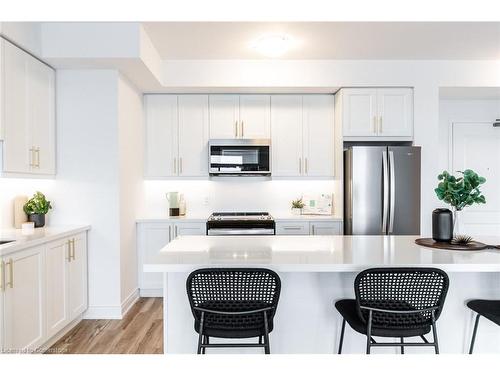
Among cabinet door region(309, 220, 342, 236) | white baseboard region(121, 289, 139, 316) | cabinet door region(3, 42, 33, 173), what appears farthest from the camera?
cabinet door region(309, 220, 342, 236)

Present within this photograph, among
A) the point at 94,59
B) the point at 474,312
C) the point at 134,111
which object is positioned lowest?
the point at 474,312

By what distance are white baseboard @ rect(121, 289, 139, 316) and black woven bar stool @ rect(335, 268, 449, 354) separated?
2.52m

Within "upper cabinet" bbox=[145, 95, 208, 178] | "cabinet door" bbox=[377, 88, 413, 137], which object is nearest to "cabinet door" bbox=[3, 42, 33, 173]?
"upper cabinet" bbox=[145, 95, 208, 178]

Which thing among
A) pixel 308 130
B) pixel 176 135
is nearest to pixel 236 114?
pixel 176 135

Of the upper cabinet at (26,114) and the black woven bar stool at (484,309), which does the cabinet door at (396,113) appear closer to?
the black woven bar stool at (484,309)

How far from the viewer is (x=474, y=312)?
2.10 meters

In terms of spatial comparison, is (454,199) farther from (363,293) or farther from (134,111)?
(134,111)

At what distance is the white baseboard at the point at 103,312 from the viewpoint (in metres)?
3.35

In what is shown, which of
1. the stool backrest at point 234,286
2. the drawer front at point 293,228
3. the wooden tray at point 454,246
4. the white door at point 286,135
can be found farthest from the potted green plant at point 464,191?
the white door at point 286,135

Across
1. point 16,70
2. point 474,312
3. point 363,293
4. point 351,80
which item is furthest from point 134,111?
point 474,312

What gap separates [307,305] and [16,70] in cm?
263

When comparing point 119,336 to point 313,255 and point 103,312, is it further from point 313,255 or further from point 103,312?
point 313,255

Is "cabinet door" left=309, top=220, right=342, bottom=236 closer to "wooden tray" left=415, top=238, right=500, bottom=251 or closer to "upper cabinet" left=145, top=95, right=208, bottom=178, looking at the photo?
"upper cabinet" left=145, top=95, right=208, bottom=178

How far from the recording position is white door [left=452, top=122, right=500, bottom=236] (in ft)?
15.6
